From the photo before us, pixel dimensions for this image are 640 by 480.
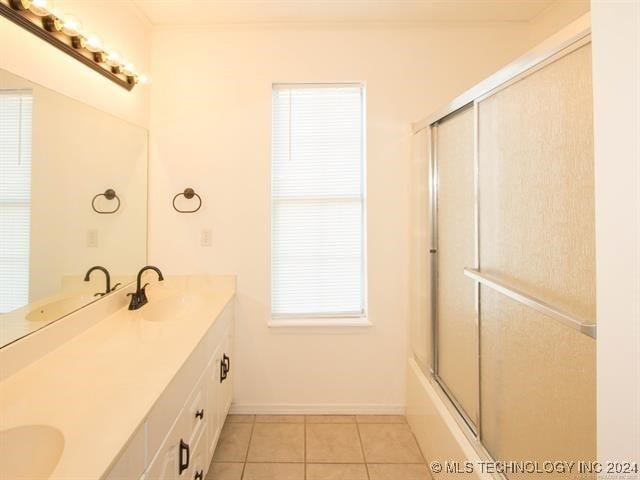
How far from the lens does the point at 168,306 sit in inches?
78.8

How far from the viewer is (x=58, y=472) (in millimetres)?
677

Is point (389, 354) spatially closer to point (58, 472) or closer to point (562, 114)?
point (562, 114)

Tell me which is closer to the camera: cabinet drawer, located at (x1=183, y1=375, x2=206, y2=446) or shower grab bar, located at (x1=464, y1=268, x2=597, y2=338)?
shower grab bar, located at (x1=464, y1=268, x2=597, y2=338)

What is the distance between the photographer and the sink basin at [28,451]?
84 centimetres

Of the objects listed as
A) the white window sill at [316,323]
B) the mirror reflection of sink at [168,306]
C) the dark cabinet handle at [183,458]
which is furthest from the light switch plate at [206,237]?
the dark cabinet handle at [183,458]

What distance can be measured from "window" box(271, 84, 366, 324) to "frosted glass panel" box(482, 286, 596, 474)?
3.46 ft

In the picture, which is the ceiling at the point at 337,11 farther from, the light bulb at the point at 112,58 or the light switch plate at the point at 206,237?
the light switch plate at the point at 206,237

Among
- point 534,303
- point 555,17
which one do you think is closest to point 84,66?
point 534,303

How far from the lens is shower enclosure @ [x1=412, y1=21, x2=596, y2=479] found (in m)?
0.91

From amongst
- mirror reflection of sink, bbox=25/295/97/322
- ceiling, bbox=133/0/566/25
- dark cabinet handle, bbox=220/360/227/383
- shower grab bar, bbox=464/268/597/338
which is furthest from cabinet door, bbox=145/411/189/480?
ceiling, bbox=133/0/566/25

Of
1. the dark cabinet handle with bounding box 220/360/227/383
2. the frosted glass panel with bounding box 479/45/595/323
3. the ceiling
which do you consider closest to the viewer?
the frosted glass panel with bounding box 479/45/595/323

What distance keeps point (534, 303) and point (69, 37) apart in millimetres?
2097

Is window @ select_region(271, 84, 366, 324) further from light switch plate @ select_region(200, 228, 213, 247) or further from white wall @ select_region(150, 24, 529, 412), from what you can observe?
light switch plate @ select_region(200, 228, 213, 247)

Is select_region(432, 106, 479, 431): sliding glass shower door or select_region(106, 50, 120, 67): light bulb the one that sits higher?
select_region(106, 50, 120, 67): light bulb
